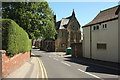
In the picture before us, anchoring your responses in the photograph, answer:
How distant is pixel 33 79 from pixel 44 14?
2243 cm

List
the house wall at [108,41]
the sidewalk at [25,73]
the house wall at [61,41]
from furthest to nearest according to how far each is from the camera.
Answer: the house wall at [61,41] → the house wall at [108,41] → the sidewalk at [25,73]

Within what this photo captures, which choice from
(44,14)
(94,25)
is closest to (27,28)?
(44,14)

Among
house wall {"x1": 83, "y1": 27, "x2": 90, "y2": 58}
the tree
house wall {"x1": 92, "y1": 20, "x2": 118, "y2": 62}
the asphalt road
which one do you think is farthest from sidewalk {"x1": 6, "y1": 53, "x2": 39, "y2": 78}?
house wall {"x1": 83, "y1": 27, "x2": 90, "y2": 58}

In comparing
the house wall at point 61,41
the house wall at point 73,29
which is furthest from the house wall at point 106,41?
the house wall at point 73,29

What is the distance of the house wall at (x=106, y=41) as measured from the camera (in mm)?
17380

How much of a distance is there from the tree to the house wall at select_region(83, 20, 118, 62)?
34.5 feet

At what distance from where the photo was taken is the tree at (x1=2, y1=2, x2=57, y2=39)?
23.8 metres

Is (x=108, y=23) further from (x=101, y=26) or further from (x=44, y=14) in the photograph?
(x=44, y=14)

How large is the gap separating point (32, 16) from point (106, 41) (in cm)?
1602

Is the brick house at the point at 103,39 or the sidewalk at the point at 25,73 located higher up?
the brick house at the point at 103,39

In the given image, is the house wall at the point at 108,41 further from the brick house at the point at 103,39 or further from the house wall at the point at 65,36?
the house wall at the point at 65,36

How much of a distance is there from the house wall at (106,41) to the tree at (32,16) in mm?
10524

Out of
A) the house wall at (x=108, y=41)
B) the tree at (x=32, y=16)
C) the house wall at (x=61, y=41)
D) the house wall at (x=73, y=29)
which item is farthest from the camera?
the house wall at (x=73, y=29)

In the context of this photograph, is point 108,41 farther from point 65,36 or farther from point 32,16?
point 65,36
